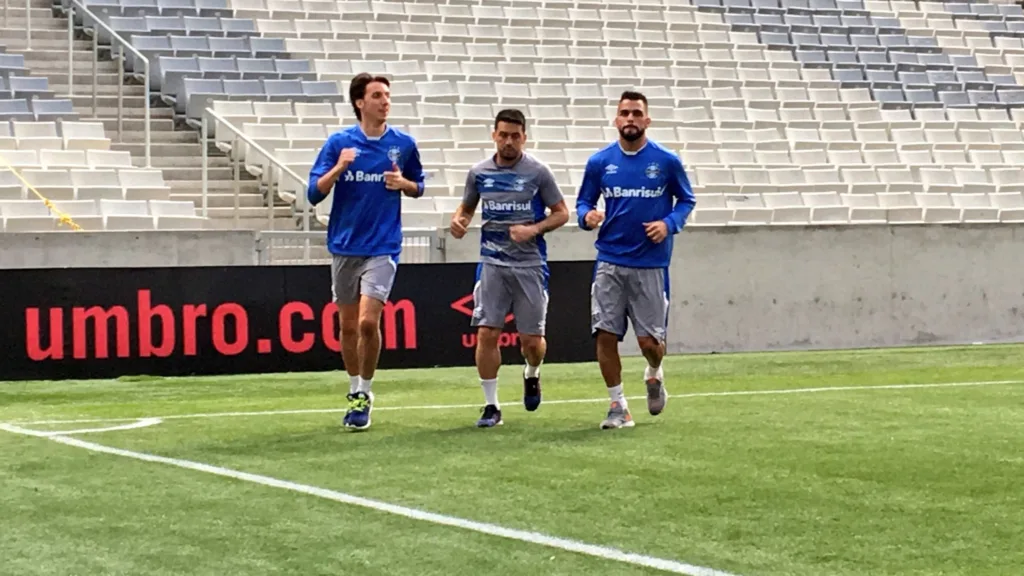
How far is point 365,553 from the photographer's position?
5.00 metres

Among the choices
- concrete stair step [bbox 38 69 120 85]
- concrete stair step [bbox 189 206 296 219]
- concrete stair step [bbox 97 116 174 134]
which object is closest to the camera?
concrete stair step [bbox 189 206 296 219]

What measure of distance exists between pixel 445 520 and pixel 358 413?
3385 millimetres

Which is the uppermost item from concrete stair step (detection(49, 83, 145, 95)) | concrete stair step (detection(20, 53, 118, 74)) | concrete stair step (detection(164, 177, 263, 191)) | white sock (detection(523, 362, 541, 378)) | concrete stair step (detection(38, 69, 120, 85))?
concrete stair step (detection(20, 53, 118, 74))

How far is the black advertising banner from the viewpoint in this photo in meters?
14.7

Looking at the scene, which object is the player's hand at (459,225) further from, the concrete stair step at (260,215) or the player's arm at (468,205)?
the concrete stair step at (260,215)

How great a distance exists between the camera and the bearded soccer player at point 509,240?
355 inches

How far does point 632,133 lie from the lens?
885 centimetres

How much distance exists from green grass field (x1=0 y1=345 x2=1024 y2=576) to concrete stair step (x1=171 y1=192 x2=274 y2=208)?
7.10 m

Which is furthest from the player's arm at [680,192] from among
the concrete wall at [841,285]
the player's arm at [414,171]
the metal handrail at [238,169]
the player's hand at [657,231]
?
the concrete wall at [841,285]

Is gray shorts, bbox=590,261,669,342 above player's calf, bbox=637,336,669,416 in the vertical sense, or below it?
above

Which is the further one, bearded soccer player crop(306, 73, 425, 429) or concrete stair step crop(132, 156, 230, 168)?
concrete stair step crop(132, 156, 230, 168)

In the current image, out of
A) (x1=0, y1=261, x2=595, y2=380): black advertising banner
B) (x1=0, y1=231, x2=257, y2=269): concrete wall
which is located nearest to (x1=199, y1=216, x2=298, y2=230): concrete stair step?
(x1=0, y1=231, x2=257, y2=269): concrete wall

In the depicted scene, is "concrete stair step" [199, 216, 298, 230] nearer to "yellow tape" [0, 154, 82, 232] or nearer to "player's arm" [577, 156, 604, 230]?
"yellow tape" [0, 154, 82, 232]

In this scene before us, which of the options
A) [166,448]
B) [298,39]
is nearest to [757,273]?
[298,39]
